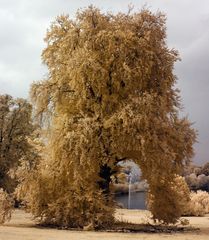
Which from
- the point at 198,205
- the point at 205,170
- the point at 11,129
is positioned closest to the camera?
the point at 198,205

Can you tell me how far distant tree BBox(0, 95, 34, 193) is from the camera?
54594mm

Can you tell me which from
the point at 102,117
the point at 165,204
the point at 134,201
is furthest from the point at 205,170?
the point at 102,117

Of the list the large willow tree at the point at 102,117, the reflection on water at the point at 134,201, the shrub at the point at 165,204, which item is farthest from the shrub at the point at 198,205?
the reflection on water at the point at 134,201

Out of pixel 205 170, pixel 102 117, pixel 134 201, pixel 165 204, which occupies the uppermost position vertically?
pixel 205 170

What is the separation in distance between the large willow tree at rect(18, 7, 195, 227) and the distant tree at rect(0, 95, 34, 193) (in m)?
23.7

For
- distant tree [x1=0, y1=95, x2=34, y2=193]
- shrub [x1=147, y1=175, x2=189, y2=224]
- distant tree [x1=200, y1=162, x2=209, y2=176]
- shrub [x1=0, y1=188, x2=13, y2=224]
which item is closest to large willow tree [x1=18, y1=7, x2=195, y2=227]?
shrub [x1=147, y1=175, x2=189, y2=224]

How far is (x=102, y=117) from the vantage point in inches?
1144

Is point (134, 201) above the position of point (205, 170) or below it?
below

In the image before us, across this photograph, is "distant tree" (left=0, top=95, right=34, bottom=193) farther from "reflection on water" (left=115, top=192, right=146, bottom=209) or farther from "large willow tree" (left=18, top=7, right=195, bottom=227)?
"reflection on water" (left=115, top=192, right=146, bottom=209)

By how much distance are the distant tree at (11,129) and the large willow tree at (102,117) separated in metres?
23.7

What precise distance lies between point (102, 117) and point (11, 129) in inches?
1123

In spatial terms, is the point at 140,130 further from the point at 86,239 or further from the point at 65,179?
the point at 86,239

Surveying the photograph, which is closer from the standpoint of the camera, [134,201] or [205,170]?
[134,201]

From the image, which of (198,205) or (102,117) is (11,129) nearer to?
(198,205)
